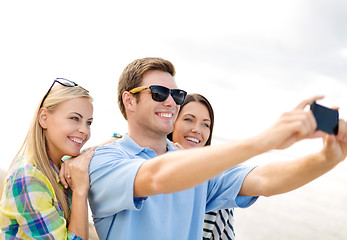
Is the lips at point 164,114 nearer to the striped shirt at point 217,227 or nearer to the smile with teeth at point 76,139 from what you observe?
the smile with teeth at point 76,139

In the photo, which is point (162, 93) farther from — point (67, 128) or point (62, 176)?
point (62, 176)

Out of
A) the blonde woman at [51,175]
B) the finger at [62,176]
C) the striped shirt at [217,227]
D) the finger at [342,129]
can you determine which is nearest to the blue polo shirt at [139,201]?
the blonde woman at [51,175]

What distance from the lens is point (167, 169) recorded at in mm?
1523

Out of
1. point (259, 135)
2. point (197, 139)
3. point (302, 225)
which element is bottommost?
point (302, 225)

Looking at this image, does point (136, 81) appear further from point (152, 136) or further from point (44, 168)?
point (44, 168)

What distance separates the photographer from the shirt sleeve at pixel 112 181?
1809 mm

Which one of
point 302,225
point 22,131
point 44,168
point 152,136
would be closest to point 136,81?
point 152,136

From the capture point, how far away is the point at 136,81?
2.59 meters

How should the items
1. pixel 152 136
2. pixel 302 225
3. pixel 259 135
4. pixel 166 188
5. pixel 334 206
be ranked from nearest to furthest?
pixel 259 135
pixel 166 188
pixel 152 136
pixel 302 225
pixel 334 206

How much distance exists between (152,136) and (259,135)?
4.19ft

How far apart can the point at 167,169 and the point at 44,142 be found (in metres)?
1.18

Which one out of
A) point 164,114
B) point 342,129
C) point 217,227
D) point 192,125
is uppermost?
point 192,125

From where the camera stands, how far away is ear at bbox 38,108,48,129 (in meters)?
2.40

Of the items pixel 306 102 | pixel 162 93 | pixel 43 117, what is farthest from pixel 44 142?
pixel 306 102
